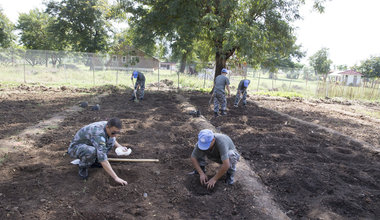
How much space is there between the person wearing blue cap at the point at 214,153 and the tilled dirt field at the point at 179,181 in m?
0.19

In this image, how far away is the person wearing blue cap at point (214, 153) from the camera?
3296 millimetres

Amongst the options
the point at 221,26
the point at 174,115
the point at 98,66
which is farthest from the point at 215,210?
the point at 98,66

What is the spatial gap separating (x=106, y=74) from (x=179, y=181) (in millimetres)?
15413

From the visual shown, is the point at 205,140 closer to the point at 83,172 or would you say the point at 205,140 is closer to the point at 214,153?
the point at 214,153

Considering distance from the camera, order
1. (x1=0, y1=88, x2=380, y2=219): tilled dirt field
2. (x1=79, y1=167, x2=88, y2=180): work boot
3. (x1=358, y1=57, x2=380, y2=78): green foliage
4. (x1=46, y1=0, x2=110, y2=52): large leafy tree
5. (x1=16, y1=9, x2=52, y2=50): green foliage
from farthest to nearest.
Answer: (x1=16, y1=9, x2=52, y2=50): green foliage
(x1=358, y1=57, x2=380, y2=78): green foliage
(x1=46, y1=0, x2=110, y2=52): large leafy tree
(x1=79, y1=167, x2=88, y2=180): work boot
(x1=0, y1=88, x2=380, y2=219): tilled dirt field

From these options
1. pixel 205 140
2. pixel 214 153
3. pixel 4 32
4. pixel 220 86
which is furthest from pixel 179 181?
pixel 4 32

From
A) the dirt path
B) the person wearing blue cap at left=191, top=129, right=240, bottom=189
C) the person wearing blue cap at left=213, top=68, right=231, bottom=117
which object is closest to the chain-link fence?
the person wearing blue cap at left=213, top=68, right=231, bottom=117

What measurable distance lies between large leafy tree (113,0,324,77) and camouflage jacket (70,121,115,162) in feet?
25.7

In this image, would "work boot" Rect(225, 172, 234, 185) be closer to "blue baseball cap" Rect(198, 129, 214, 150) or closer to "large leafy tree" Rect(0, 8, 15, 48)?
"blue baseball cap" Rect(198, 129, 214, 150)

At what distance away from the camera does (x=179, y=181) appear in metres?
3.84

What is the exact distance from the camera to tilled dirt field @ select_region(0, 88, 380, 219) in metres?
3.12

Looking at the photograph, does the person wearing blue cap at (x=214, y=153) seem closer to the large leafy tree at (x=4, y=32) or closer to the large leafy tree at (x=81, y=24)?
the large leafy tree at (x=81, y=24)

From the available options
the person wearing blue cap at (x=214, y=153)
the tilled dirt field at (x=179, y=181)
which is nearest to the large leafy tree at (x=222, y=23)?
the tilled dirt field at (x=179, y=181)

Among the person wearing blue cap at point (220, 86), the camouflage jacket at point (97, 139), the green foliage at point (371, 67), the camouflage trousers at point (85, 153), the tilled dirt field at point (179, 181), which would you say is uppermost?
the green foliage at point (371, 67)
